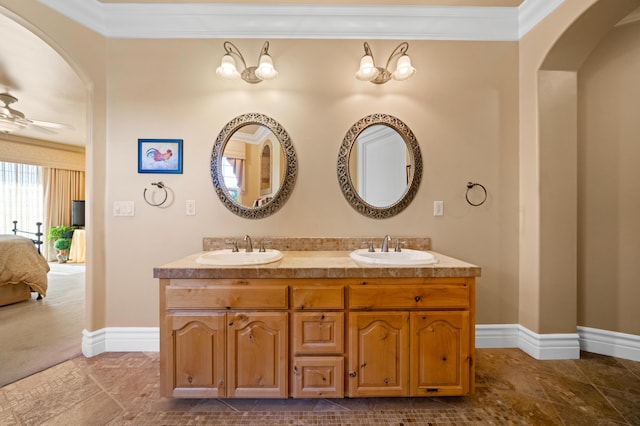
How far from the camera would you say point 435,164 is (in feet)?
7.07

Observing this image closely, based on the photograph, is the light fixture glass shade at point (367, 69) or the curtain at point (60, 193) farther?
the curtain at point (60, 193)

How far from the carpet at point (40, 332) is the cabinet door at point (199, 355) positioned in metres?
1.29

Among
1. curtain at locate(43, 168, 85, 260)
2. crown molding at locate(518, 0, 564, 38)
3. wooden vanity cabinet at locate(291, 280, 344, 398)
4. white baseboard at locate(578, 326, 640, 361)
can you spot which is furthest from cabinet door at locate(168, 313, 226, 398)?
curtain at locate(43, 168, 85, 260)

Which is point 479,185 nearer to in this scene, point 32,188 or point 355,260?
point 355,260

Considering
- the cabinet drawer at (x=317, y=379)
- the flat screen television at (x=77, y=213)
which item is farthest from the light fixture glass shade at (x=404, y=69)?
the flat screen television at (x=77, y=213)

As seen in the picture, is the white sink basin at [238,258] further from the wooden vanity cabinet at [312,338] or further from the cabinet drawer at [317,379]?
the cabinet drawer at [317,379]

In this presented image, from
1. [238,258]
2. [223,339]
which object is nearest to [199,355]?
[223,339]

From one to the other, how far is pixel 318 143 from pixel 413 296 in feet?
4.42

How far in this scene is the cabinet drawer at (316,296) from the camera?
4.78 feet

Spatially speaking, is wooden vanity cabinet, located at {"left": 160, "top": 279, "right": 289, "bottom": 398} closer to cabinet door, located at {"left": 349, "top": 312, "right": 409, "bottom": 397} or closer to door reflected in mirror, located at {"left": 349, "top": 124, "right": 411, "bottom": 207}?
cabinet door, located at {"left": 349, "top": 312, "right": 409, "bottom": 397}

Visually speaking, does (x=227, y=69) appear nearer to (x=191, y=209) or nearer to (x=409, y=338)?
(x=191, y=209)

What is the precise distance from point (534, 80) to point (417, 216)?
1381 mm

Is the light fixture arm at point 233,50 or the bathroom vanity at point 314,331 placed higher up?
the light fixture arm at point 233,50

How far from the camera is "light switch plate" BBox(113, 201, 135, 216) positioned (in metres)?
2.11
